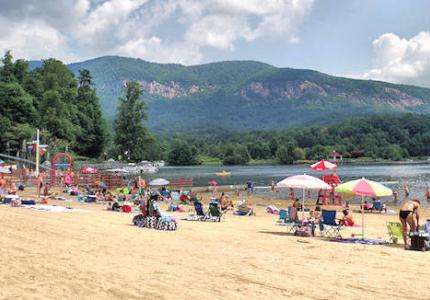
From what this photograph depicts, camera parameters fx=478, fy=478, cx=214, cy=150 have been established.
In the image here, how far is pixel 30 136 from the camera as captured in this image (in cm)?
5675

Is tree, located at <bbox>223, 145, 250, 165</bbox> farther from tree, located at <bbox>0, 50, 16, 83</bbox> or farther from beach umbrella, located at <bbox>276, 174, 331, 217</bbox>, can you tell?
beach umbrella, located at <bbox>276, 174, 331, 217</bbox>

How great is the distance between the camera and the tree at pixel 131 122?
3516 inches

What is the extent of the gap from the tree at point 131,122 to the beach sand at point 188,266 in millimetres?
75999

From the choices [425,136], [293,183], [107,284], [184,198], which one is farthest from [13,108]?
[425,136]

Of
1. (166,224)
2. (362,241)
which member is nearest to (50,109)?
(166,224)

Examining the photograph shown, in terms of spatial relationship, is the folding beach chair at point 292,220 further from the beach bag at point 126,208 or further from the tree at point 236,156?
the tree at point 236,156

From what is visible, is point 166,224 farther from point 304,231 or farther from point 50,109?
point 50,109

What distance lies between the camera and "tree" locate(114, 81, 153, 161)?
293 ft

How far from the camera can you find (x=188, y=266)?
9312mm

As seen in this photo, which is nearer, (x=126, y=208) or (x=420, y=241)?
(x=420, y=241)

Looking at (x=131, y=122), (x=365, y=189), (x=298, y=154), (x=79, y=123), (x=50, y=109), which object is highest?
(x=131, y=122)

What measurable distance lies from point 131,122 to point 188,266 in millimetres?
82003

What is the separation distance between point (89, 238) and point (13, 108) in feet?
181

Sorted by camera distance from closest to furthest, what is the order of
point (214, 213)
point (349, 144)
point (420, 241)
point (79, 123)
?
→ point (420, 241) → point (214, 213) → point (79, 123) → point (349, 144)
